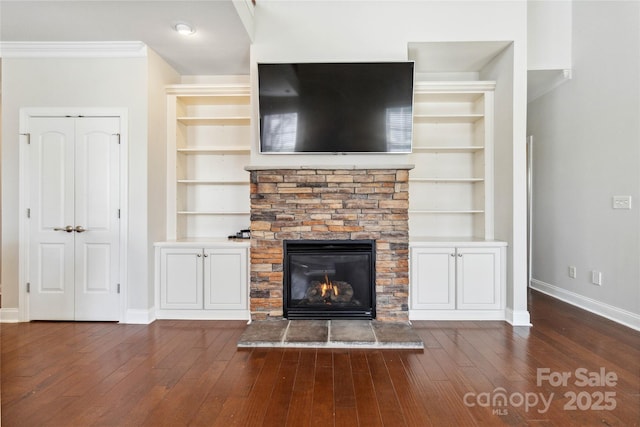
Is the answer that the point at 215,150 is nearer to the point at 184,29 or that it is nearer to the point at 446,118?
the point at 184,29

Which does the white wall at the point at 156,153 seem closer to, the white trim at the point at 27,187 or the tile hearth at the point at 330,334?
the white trim at the point at 27,187

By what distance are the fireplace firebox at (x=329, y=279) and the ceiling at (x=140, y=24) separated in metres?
2.05

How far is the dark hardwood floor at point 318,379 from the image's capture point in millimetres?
1805

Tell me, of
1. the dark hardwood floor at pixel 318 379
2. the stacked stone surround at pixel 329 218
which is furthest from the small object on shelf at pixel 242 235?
the dark hardwood floor at pixel 318 379

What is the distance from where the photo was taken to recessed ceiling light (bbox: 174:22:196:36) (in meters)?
2.85

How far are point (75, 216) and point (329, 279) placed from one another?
2634 mm

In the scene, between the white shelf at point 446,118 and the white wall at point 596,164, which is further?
the white shelf at point 446,118

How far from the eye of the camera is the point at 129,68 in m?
3.27

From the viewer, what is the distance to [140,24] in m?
2.86

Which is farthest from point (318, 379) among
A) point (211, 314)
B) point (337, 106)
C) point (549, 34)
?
point (549, 34)

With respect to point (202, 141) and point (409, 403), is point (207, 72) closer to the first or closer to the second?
point (202, 141)

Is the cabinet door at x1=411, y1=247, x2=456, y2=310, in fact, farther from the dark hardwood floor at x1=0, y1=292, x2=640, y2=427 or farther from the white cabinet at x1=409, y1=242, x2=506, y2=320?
the dark hardwood floor at x1=0, y1=292, x2=640, y2=427

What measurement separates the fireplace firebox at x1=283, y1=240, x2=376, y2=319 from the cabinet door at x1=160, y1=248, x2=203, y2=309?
3.04 ft

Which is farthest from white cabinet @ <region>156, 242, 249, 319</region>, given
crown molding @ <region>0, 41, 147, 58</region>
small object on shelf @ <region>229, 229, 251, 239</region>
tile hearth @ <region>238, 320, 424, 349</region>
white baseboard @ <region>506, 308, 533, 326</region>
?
white baseboard @ <region>506, 308, 533, 326</region>
